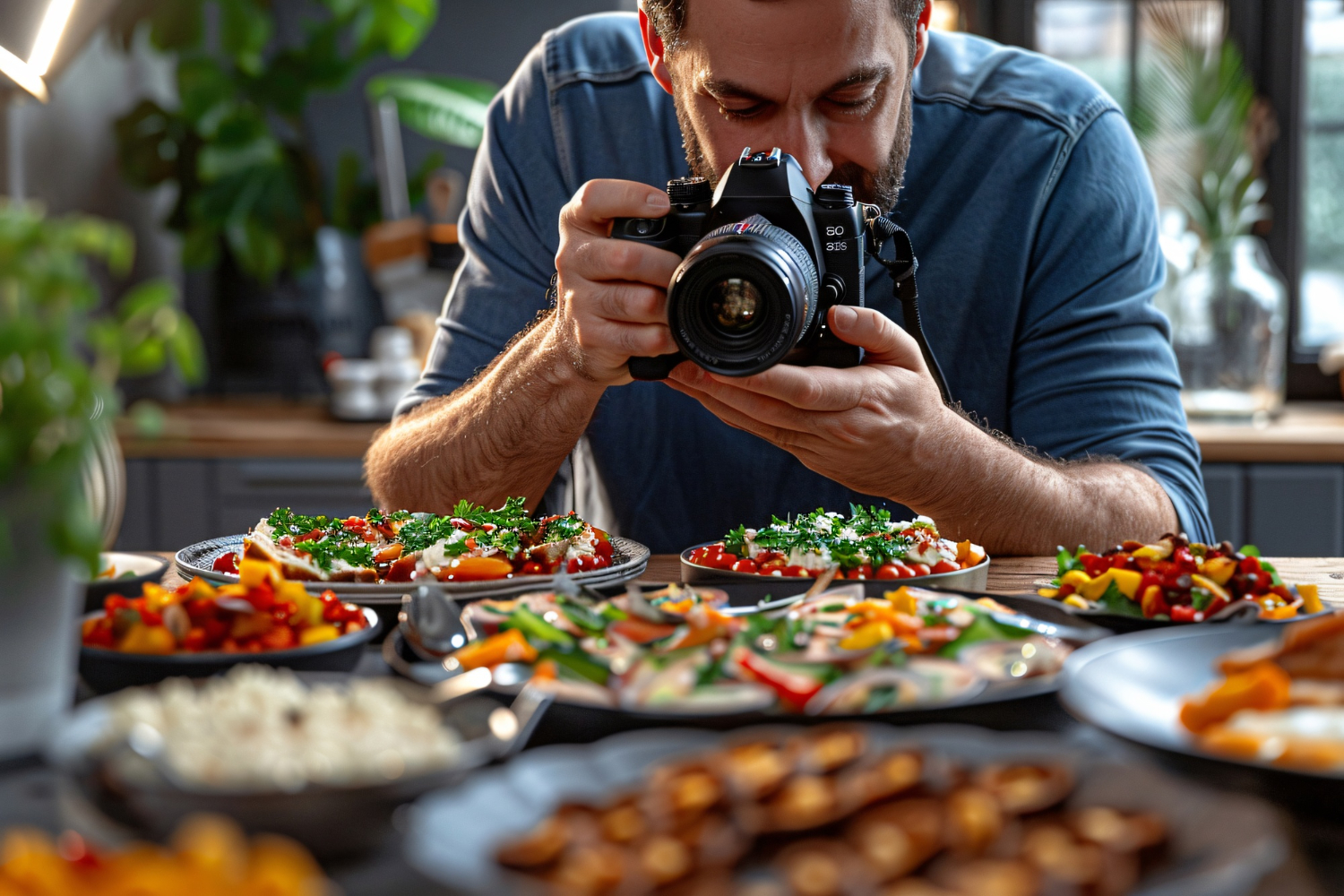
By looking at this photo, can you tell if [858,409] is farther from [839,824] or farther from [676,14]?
[839,824]

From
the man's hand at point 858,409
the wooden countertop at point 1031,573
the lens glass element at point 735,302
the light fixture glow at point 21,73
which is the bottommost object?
the wooden countertop at point 1031,573

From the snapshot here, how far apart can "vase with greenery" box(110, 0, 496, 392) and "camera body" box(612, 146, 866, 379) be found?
1685mm

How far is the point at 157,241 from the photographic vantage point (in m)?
2.78

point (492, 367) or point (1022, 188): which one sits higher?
point (1022, 188)

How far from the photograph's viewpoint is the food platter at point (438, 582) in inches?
28.0

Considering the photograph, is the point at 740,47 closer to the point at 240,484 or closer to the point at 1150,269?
the point at 1150,269

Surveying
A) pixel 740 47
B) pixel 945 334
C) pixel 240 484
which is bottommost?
pixel 240 484

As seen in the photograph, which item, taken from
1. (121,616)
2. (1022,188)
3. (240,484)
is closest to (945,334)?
(1022,188)

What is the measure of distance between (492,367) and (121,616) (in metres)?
0.76

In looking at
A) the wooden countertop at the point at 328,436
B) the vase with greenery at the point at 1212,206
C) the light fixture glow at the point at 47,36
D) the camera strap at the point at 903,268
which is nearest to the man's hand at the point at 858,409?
the camera strap at the point at 903,268

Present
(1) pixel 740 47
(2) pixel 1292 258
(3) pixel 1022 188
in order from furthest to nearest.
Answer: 1. (2) pixel 1292 258
2. (3) pixel 1022 188
3. (1) pixel 740 47

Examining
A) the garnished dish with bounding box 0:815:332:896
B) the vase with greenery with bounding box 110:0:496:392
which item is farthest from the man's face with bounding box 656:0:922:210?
the vase with greenery with bounding box 110:0:496:392

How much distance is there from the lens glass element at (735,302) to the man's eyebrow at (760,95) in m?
0.32

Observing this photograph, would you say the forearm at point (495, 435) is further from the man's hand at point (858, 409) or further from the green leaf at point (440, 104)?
the green leaf at point (440, 104)
